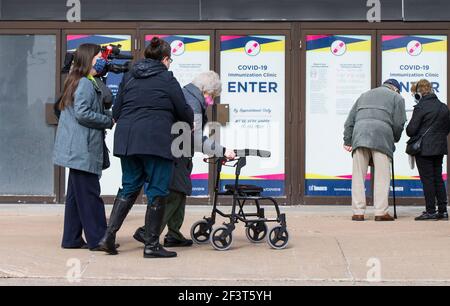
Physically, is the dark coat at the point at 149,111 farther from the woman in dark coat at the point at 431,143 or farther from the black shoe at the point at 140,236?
the woman in dark coat at the point at 431,143

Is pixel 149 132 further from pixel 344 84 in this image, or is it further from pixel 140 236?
pixel 344 84

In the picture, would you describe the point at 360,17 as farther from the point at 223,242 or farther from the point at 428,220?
the point at 223,242

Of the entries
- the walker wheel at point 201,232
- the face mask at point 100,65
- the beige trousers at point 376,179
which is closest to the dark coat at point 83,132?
the face mask at point 100,65

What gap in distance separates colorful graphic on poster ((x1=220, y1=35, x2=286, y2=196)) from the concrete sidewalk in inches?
83.6

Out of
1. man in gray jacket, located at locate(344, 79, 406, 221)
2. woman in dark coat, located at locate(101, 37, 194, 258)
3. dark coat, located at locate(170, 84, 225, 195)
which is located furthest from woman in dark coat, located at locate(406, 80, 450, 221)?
woman in dark coat, located at locate(101, 37, 194, 258)

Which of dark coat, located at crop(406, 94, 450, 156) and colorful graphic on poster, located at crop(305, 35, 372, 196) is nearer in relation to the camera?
dark coat, located at crop(406, 94, 450, 156)

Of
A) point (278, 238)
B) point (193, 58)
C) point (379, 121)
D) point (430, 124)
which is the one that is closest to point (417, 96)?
point (430, 124)

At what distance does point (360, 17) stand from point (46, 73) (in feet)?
14.1

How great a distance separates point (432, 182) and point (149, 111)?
4589 mm

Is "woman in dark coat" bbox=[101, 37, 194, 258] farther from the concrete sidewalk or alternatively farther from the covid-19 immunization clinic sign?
the covid-19 immunization clinic sign

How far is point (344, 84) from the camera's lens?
468 inches

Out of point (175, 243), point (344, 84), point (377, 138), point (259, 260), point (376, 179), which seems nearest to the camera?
point (259, 260)

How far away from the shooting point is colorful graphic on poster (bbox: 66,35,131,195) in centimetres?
1195
